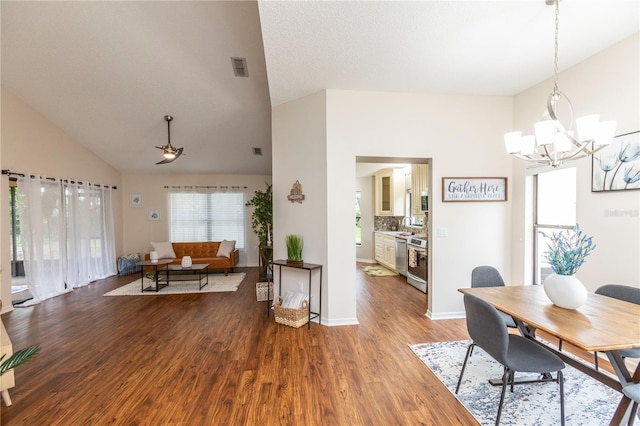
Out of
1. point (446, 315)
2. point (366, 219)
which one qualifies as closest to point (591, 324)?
point (446, 315)

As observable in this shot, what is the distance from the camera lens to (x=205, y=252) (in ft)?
22.9

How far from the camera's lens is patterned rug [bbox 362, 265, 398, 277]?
6.25 m

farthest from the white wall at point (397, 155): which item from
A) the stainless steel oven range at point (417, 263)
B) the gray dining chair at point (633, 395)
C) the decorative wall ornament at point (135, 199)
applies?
the decorative wall ornament at point (135, 199)

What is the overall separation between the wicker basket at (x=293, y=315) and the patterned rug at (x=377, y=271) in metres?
3.03

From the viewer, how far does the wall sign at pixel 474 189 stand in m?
3.63

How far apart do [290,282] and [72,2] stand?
161 inches

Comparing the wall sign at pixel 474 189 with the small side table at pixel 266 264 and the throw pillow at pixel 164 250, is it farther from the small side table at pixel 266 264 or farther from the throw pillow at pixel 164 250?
the throw pillow at pixel 164 250

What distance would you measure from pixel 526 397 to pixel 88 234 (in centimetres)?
744

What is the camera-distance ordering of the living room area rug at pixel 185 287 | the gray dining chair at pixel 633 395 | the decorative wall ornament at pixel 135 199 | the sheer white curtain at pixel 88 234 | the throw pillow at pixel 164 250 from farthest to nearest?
the decorative wall ornament at pixel 135 199
the throw pillow at pixel 164 250
the sheer white curtain at pixel 88 234
the living room area rug at pixel 185 287
the gray dining chair at pixel 633 395

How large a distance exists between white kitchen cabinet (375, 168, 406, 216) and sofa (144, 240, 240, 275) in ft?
13.3

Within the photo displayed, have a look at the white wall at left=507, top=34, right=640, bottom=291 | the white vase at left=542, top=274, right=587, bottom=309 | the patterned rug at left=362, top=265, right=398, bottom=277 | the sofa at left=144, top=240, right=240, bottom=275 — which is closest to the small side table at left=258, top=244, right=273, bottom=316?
the sofa at left=144, top=240, right=240, bottom=275

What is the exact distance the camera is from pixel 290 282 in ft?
12.4

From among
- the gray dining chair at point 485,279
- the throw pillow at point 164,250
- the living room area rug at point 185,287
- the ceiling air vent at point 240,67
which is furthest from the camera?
the throw pillow at point 164,250

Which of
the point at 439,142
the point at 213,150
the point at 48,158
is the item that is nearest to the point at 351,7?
the point at 439,142
